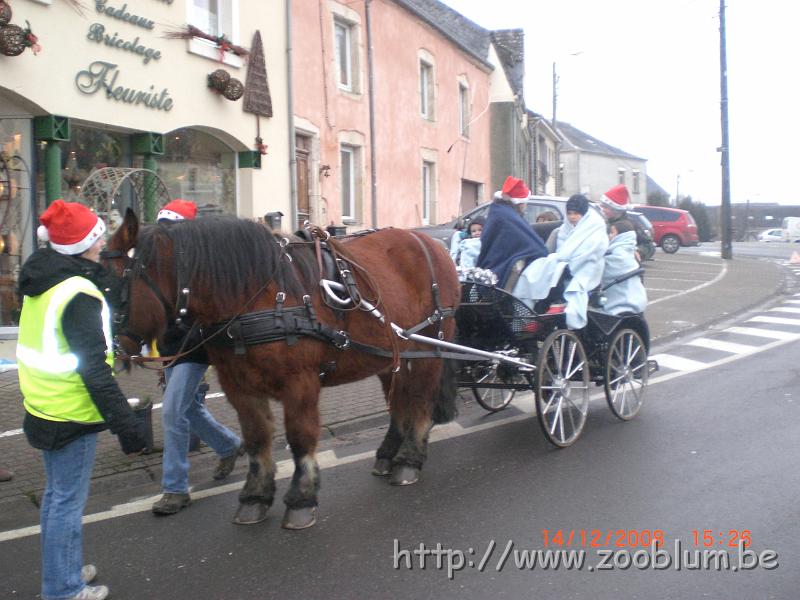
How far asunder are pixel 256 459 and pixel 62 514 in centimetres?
144

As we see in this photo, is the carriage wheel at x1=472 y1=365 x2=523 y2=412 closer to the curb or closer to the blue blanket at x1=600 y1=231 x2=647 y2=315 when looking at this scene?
the blue blanket at x1=600 y1=231 x2=647 y2=315

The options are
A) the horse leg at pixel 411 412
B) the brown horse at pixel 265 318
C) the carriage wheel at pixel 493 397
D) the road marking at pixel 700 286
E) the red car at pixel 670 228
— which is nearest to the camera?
the brown horse at pixel 265 318

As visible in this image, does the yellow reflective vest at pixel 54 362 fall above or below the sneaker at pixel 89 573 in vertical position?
above

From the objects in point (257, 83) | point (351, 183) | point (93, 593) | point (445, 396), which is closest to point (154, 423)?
point (445, 396)

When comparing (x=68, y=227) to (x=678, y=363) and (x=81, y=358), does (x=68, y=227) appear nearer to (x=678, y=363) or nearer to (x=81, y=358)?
(x=81, y=358)

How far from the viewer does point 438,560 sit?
4.22 m

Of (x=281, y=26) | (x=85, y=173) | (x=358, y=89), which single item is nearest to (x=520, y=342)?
(x=85, y=173)

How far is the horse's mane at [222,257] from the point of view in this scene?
4.26 m

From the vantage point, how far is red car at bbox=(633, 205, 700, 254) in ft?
112

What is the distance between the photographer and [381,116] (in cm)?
1719

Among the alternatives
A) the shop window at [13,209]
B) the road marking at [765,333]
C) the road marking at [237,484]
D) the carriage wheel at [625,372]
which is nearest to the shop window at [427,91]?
the road marking at [765,333]

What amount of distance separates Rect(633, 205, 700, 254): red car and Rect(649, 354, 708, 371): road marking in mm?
24349

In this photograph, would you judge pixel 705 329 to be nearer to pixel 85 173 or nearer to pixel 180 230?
pixel 85 173

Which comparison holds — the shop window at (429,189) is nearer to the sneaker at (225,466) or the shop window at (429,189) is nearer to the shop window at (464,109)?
the shop window at (464,109)
